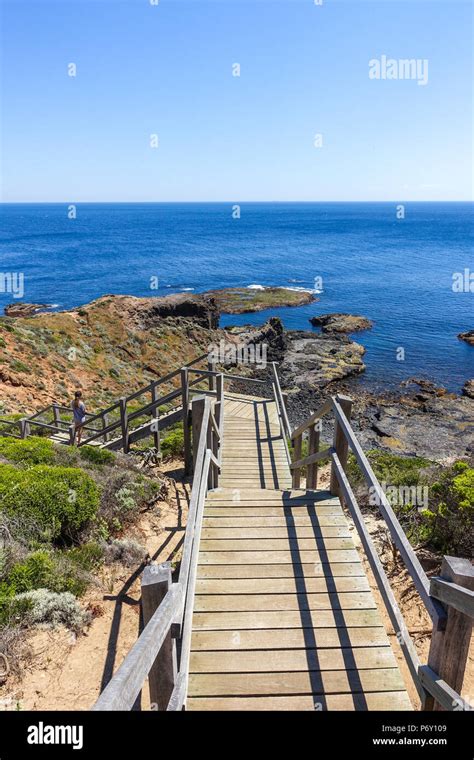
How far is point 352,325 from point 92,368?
82.3 feet

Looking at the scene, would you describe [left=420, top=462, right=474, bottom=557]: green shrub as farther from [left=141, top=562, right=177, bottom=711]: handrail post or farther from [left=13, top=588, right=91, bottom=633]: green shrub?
[left=141, top=562, right=177, bottom=711]: handrail post

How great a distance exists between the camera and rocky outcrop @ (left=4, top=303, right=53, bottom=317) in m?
44.9

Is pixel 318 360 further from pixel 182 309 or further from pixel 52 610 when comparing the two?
pixel 52 610

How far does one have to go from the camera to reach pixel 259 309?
1907 inches

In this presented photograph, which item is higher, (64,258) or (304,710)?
(64,258)

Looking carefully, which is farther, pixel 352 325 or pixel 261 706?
pixel 352 325

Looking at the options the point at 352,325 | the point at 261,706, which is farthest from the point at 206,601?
the point at 352,325

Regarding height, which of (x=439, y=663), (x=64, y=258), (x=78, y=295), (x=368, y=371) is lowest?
(x=368, y=371)

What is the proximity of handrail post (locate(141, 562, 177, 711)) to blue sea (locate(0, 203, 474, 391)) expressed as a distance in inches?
1116

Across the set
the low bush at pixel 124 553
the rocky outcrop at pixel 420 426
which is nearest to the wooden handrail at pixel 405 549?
the low bush at pixel 124 553

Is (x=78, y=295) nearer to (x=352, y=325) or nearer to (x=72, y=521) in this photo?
(x=352, y=325)

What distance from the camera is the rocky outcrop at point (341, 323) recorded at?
1604 inches
